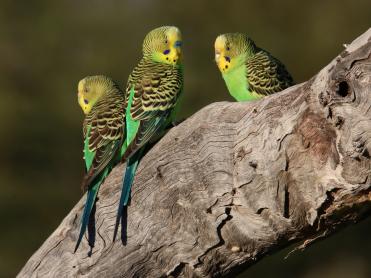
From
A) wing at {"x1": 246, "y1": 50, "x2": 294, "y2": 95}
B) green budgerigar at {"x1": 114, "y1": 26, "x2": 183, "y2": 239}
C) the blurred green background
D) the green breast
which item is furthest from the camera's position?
the blurred green background

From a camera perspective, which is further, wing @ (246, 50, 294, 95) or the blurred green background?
the blurred green background

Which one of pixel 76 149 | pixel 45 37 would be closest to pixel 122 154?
pixel 76 149

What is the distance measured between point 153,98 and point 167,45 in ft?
1.85

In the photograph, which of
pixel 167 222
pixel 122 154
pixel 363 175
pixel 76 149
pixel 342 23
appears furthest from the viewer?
pixel 342 23

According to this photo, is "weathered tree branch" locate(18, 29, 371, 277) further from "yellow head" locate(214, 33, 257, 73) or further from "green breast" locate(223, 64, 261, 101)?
"yellow head" locate(214, 33, 257, 73)

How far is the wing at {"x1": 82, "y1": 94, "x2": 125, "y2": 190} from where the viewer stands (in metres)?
5.99

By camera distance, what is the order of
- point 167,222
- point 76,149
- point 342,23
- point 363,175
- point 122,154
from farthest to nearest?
point 342,23 < point 76,149 < point 122,154 < point 167,222 < point 363,175

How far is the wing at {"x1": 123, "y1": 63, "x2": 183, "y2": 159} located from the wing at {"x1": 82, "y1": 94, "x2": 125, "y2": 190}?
0.42 ft

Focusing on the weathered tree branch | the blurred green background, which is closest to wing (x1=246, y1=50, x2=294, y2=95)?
the weathered tree branch

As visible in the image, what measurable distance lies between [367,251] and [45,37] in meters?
6.72

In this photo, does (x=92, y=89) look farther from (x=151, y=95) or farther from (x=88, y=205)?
(x=88, y=205)

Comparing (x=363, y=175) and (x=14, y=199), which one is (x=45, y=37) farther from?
(x=363, y=175)

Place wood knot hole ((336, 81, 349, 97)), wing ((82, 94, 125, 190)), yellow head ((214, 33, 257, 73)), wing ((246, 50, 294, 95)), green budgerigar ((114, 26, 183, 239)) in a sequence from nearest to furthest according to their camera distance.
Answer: wood knot hole ((336, 81, 349, 97)) < green budgerigar ((114, 26, 183, 239)) < wing ((82, 94, 125, 190)) < wing ((246, 50, 294, 95)) < yellow head ((214, 33, 257, 73))

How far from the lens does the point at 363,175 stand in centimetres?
486
